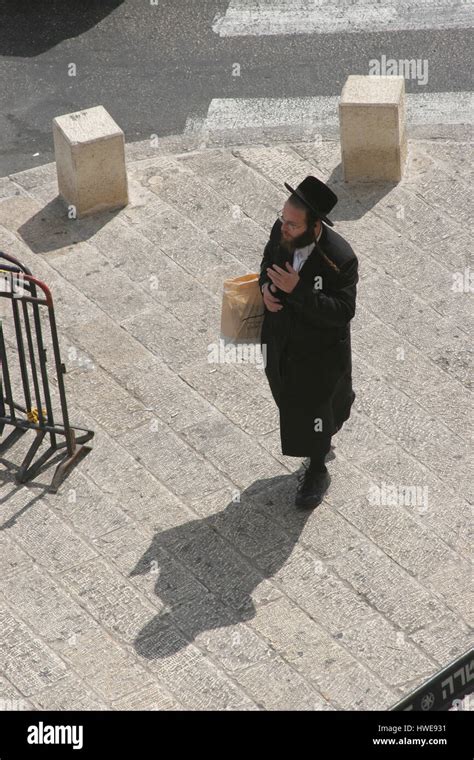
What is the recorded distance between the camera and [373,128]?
11.2 metres

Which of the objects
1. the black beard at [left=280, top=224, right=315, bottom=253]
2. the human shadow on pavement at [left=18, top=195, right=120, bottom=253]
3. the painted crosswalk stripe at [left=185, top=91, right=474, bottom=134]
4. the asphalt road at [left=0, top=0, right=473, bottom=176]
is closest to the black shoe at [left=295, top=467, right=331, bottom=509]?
the black beard at [left=280, top=224, right=315, bottom=253]

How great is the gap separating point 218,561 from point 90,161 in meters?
3.94

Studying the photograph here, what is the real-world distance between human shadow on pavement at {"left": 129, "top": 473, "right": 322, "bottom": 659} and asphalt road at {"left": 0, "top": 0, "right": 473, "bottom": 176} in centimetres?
448

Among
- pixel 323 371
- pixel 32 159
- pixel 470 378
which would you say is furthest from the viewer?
pixel 32 159

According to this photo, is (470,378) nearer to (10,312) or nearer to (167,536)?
(167,536)

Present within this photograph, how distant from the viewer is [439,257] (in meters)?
10.6

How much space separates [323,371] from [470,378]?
1.77 m

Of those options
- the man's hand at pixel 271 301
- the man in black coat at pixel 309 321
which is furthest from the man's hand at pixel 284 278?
the man's hand at pixel 271 301

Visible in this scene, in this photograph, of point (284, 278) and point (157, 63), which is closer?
point (284, 278)

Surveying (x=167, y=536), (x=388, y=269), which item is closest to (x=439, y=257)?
(x=388, y=269)

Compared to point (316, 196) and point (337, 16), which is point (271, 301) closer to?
point (316, 196)

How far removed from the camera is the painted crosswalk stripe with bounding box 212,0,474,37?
13391 mm

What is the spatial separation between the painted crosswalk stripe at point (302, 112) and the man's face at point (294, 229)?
450 cm

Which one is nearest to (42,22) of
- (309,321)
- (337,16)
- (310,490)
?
(337,16)
